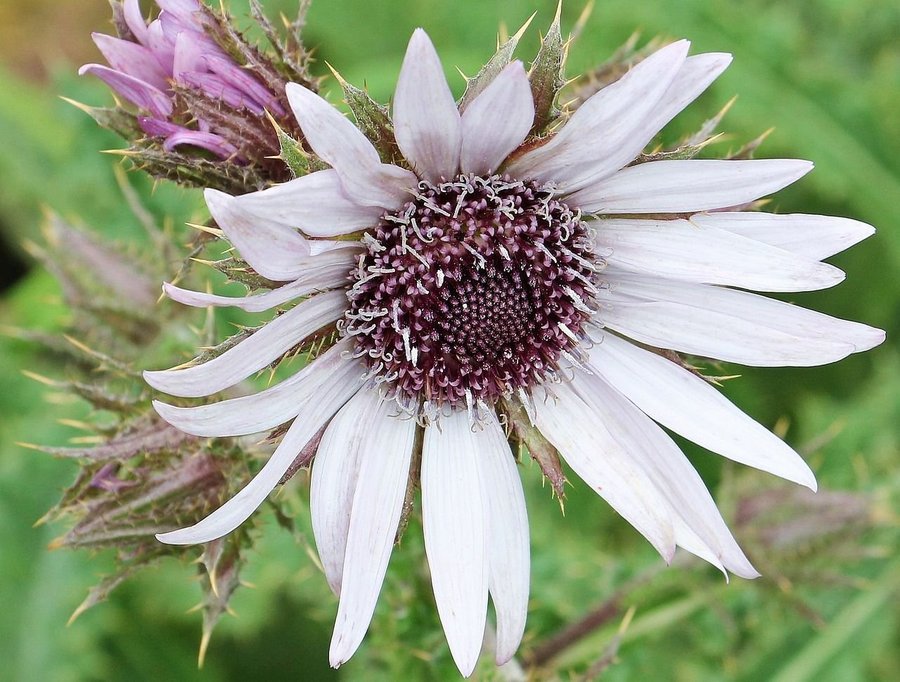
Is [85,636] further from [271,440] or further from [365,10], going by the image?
[365,10]

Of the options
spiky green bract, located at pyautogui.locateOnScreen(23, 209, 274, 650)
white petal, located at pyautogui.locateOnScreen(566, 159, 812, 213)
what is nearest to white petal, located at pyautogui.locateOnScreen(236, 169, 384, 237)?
spiky green bract, located at pyautogui.locateOnScreen(23, 209, 274, 650)

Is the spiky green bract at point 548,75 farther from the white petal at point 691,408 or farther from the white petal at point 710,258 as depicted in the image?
the white petal at point 691,408

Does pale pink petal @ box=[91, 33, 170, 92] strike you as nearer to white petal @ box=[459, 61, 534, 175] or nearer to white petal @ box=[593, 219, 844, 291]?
white petal @ box=[459, 61, 534, 175]

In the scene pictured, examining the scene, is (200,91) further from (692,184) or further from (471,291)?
(692,184)

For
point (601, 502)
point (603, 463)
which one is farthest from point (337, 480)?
point (601, 502)

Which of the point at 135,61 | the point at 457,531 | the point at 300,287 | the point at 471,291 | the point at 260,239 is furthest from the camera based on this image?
the point at 471,291

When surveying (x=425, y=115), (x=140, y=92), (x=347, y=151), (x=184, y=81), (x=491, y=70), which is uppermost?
(x=491, y=70)
